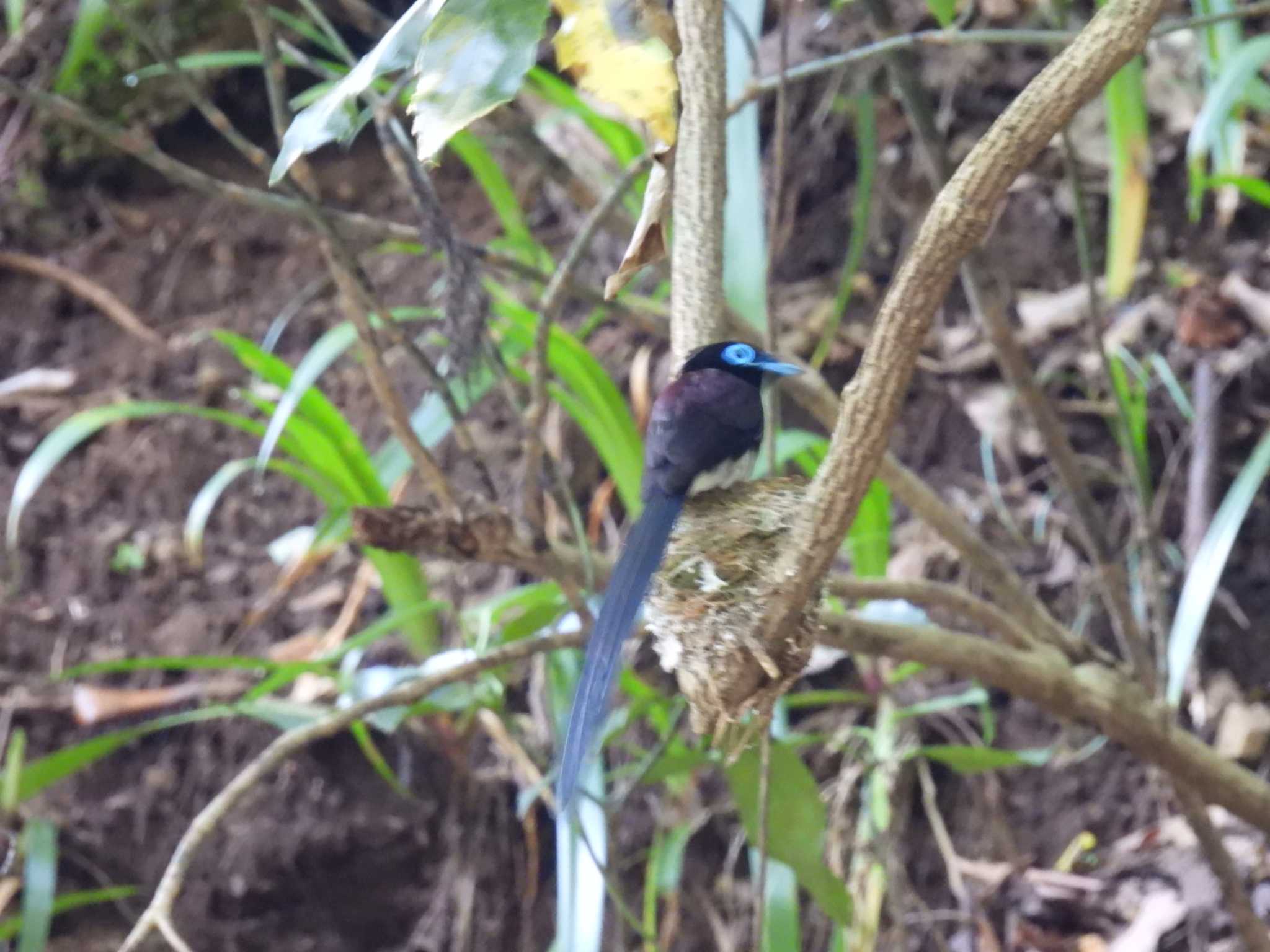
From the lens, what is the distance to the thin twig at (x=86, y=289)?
3.48 metres

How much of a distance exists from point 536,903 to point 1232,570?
1599 millimetres

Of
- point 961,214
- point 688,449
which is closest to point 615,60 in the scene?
point 961,214

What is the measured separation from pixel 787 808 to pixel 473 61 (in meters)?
1.33

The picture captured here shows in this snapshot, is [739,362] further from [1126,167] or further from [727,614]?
[1126,167]

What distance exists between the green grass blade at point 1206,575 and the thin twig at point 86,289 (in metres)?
2.74

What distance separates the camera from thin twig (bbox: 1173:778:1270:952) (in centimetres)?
182

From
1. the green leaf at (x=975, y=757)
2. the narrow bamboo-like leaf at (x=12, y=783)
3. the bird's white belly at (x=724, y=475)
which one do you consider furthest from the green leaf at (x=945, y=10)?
the narrow bamboo-like leaf at (x=12, y=783)

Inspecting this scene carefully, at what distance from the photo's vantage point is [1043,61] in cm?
319

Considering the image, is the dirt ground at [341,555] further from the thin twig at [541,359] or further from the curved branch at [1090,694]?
the thin twig at [541,359]

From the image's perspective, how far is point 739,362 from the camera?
161 cm

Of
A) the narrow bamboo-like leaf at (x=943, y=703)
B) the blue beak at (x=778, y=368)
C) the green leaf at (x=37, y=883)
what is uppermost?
the blue beak at (x=778, y=368)

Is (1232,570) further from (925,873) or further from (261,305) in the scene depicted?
(261,305)

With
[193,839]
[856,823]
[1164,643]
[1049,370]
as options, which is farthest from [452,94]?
[1049,370]

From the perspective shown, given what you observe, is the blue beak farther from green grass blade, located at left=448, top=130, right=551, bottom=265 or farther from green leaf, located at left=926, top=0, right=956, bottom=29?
green grass blade, located at left=448, top=130, right=551, bottom=265
